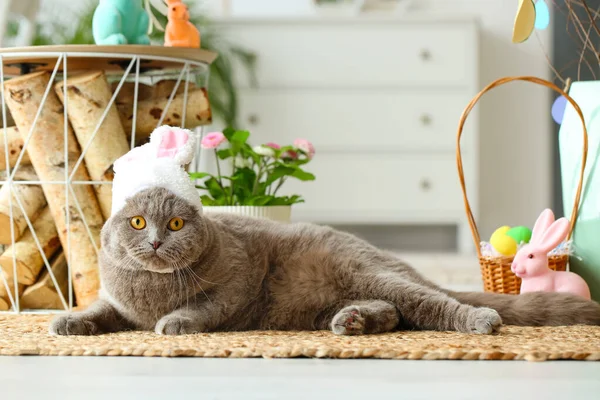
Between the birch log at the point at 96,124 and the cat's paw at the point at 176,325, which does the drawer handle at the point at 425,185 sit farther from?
the cat's paw at the point at 176,325

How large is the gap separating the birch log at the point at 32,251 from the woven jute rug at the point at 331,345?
399mm

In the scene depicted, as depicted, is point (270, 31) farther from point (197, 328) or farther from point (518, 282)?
point (197, 328)

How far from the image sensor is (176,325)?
1.17 meters

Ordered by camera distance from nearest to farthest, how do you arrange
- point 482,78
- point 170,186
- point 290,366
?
point 290,366 → point 170,186 → point 482,78

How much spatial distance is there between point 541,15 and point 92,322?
3.67 ft

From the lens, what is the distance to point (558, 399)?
0.84 m

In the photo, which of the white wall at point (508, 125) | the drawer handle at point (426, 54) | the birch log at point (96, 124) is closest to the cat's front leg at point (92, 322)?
the birch log at point (96, 124)

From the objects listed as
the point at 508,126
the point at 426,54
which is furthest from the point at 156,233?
the point at 508,126

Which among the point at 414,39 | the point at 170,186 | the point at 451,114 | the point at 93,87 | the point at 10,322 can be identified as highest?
the point at 414,39

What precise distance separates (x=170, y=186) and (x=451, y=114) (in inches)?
96.5

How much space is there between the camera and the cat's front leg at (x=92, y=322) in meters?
1.19

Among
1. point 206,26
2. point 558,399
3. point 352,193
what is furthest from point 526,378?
point 206,26

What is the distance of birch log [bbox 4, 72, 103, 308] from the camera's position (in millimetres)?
1543

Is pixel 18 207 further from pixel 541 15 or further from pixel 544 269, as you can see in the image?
pixel 541 15
